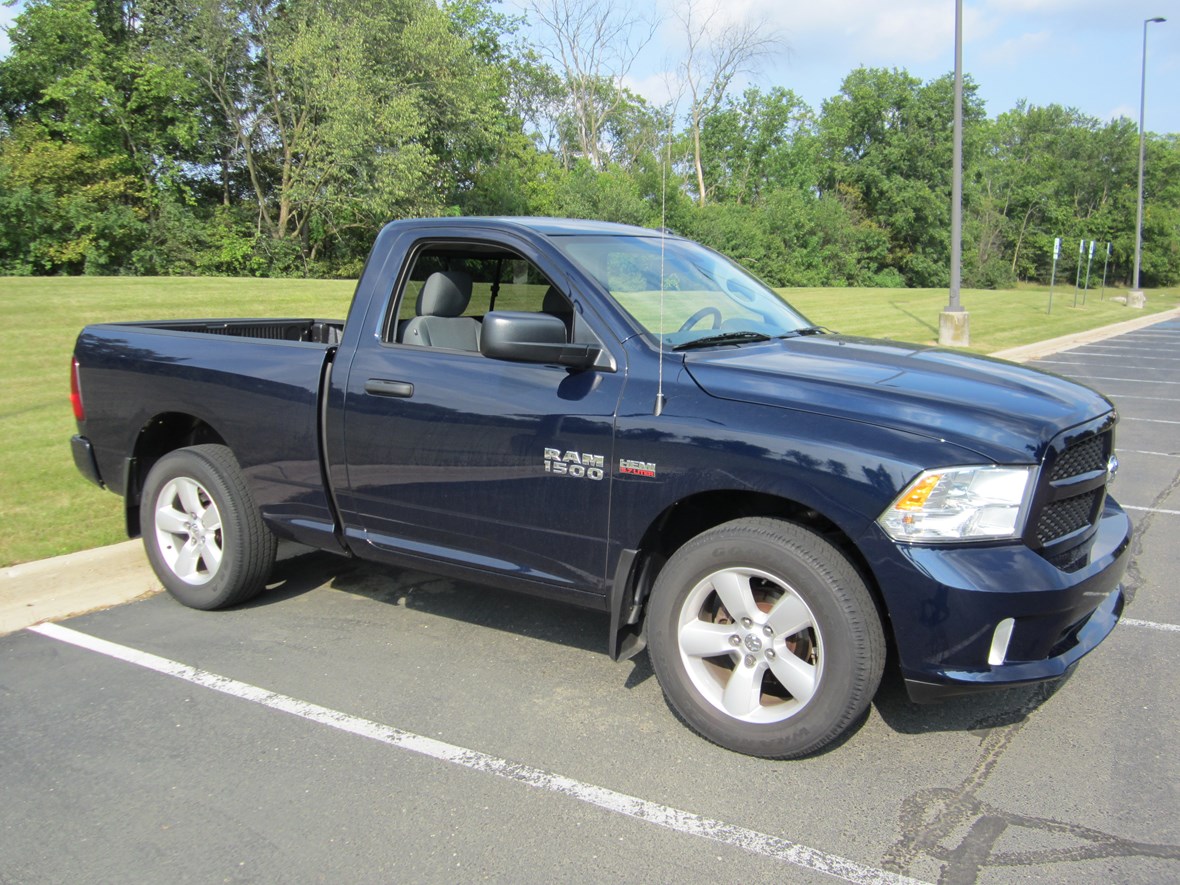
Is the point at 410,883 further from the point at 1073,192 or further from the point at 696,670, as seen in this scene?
the point at 1073,192

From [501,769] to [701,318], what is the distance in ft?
6.80

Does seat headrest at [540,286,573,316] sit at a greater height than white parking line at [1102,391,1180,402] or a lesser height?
greater

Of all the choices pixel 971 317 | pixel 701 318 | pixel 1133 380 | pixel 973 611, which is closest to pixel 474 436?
pixel 701 318

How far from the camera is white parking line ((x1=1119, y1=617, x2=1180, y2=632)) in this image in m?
4.78

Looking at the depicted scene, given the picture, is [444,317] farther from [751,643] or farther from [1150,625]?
[1150,625]

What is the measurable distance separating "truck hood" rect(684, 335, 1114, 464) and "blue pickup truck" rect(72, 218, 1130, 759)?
14 mm

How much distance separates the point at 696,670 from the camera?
3.58m

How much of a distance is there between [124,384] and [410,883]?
3474 millimetres

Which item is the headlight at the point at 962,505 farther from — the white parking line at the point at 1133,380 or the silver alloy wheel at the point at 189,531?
the white parking line at the point at 1133,380

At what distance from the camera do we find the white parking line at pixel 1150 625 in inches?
188

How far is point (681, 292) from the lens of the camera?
4355 millimetres

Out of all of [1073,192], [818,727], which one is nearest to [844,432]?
[818,727]

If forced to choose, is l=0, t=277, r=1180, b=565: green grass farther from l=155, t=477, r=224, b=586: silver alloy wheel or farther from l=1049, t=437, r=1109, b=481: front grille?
l=1049, t=437, r=1109, b=481: front grille

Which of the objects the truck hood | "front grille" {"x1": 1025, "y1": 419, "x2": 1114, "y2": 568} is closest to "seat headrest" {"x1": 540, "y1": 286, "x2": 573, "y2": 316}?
the truck hood
